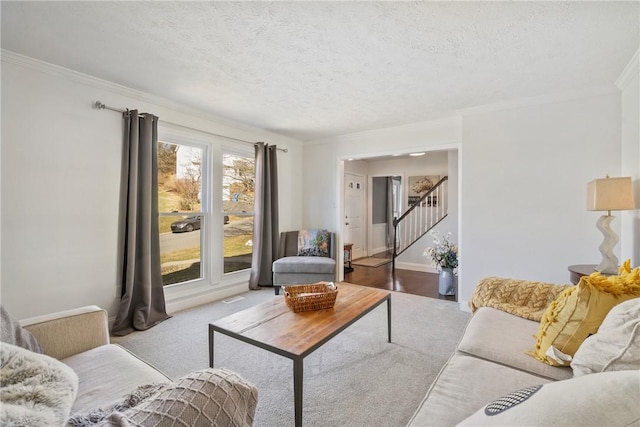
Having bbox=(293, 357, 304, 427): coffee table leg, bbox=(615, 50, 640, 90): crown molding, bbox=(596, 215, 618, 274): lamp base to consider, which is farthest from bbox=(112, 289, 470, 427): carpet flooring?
bbox=(615, 50, 640, 90): crown molding

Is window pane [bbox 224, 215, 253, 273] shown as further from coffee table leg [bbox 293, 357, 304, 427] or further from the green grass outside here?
coffee table leg [bbox 293, 357, 304, 427]

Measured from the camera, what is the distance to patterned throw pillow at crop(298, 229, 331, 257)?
446cm

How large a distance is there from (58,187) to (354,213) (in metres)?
5.21

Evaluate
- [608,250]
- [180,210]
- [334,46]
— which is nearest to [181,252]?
[180,210]

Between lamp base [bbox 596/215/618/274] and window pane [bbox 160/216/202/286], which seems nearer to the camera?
lamp base [bbox 596/215/618/274]

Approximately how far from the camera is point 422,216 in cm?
618

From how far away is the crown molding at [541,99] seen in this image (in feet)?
9.26

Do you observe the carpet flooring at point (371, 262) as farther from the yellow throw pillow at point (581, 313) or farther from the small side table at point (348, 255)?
the yellow throw pillow at point (581, 313)

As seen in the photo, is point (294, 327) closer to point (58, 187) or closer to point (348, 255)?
point (58, 187)

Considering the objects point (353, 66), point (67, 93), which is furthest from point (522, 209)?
point (67, 93)

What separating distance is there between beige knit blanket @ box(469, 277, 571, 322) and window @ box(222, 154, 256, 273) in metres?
3.09

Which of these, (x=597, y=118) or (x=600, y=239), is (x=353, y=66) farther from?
(x=600, y=239)

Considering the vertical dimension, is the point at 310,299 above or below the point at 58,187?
below

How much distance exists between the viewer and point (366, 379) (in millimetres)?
2006
